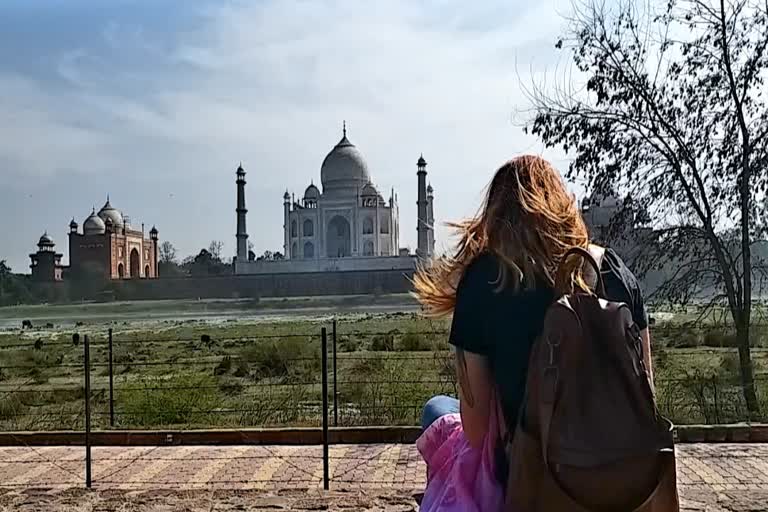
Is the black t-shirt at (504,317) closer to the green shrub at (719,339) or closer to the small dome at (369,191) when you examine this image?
the green shrub at (719,339)

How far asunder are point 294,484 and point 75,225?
70.1 metres

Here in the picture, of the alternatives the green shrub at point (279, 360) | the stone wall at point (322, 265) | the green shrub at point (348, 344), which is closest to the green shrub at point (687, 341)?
the green shrub at point (279, 360)

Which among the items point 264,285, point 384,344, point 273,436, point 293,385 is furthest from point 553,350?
point 264,285

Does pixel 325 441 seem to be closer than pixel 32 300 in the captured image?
Yes

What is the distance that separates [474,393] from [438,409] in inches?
19.7

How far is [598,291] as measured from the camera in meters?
1.98

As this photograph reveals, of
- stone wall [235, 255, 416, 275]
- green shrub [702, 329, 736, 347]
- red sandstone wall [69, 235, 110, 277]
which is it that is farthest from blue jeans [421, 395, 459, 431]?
red sandstone wall [69, 235, 110, 277]

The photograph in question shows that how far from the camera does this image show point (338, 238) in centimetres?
7181

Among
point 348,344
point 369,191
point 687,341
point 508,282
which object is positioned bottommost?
point 348,344

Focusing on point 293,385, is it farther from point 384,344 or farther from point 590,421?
point 590,421

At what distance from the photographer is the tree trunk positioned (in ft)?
27.2

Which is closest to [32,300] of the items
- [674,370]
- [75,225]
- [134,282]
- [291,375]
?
[134,282]

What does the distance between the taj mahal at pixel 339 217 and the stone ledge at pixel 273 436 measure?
193ft

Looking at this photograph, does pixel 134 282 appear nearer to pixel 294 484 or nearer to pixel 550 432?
pixel 294 484
